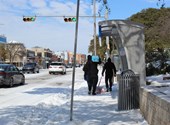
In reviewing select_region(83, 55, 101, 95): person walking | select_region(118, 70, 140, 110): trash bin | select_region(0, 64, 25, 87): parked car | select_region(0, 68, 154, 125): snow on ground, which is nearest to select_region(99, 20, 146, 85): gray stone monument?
select_region(0, 68, 154, 125): snow on ground

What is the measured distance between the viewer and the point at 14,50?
11944cm

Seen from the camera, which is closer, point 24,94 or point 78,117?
point 78,117

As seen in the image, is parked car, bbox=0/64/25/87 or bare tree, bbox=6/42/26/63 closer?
parked car, bbox=0/64/25/87

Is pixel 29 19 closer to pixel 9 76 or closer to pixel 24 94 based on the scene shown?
pixel 9 76

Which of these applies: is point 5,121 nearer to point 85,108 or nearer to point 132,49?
point 85,108

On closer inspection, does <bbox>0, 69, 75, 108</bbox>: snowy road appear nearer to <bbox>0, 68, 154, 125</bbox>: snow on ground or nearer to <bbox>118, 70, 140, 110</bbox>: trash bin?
<bbox>0, 68, 154, 125</bbox>: snow on ground

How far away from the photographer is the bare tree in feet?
371

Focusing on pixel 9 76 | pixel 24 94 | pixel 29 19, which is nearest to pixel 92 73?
pixel 24 94

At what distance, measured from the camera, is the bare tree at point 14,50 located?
371ft

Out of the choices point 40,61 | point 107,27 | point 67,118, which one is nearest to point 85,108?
point 67,118

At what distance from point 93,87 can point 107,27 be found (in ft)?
10.6

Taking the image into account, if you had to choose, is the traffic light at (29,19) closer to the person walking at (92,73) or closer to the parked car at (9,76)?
the parked car at (9,76)

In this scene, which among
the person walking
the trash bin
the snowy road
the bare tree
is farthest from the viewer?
the bare tree

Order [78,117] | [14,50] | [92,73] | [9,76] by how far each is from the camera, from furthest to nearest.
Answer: [14,50]
[9,76]
[92,73]
[78,117]
